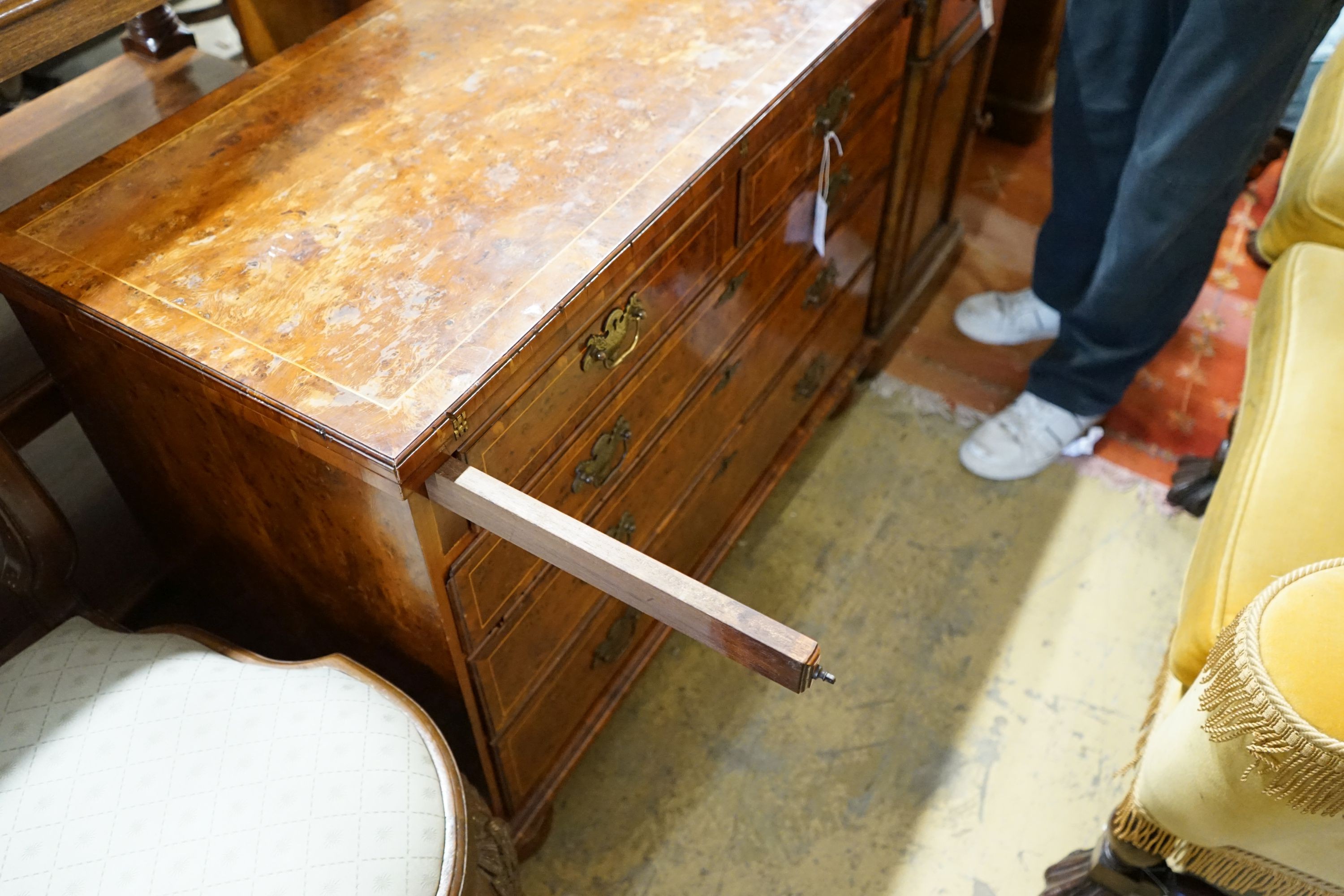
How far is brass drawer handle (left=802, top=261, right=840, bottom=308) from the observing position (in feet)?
4.71

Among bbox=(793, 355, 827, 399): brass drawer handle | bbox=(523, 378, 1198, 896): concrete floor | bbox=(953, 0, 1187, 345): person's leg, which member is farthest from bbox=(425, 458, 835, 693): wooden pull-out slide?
bbox=(953, 0, 1187, 345): person's leg

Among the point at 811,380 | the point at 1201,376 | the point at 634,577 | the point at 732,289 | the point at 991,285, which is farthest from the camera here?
the point at 991,285

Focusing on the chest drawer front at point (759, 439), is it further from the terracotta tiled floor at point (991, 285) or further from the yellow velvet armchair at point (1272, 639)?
the yellow velvet armchair at point (1272, 639)

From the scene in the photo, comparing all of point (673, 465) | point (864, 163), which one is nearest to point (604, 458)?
point (673, 465)

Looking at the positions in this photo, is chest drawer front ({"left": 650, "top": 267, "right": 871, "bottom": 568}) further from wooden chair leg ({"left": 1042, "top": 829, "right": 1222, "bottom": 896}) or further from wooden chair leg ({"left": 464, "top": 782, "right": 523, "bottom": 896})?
wooden chair leg ({"left": 1042, "top": 829, "right": 1222, "bottom": 896})

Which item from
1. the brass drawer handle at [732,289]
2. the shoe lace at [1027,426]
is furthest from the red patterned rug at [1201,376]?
the brass drawer handle at [732,289]

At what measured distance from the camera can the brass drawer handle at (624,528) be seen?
1.16m

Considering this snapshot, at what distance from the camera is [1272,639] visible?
782mm

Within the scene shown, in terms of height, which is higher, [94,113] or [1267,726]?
[94,113]

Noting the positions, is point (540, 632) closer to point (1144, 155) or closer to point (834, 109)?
point (834, 109)

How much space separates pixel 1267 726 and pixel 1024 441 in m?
1.04

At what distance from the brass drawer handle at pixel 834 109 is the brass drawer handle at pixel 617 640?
0.64 m

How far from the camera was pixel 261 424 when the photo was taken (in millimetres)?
775

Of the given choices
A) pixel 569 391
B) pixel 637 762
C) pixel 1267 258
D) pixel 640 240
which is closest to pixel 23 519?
pixel 569 391
